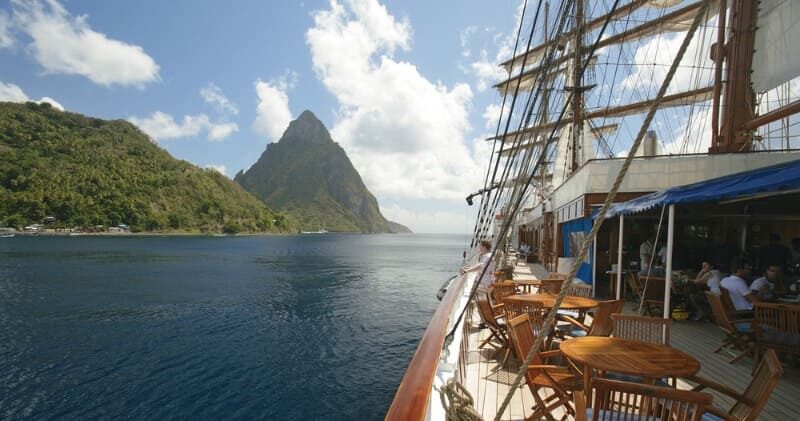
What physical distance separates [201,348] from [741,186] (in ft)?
45.3

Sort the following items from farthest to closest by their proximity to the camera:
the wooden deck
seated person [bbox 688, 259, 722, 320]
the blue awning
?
seated person [bbox 688, 259, 722, 320] → the blue awning → the wooden deck

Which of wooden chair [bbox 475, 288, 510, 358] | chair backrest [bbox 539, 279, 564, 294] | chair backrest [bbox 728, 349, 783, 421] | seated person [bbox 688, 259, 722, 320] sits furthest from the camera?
seated person [bbox 688, 259, 722, 320]

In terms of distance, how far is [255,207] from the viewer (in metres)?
141

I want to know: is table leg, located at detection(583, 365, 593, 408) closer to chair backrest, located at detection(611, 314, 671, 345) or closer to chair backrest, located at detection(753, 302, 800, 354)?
chair backrest, located at detection(611, 314, 671, 345)

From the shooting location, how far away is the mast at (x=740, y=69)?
800 centimetres

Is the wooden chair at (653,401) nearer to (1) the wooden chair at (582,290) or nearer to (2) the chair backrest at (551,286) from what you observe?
(1) the wooden chair at (582,290)

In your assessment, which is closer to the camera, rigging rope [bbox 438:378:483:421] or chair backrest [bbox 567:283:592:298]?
rigging rope [bbox 438:378:483:421]

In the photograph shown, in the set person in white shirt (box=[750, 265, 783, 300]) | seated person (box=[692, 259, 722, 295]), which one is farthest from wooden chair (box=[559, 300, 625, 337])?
seated person (box=[692, 259, 722, 295])

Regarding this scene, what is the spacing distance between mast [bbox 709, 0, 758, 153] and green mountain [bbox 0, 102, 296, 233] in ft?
376

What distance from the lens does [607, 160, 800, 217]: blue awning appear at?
4180mm

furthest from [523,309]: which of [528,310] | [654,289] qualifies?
[654,289]

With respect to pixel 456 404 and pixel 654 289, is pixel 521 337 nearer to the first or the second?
pixel 456 404

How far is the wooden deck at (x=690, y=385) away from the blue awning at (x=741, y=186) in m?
1.98

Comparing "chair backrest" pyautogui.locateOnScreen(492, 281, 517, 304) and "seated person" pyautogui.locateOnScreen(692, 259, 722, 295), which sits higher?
"seated person" pyautogui.locateOnScreen(692, 259, 722, 295)
